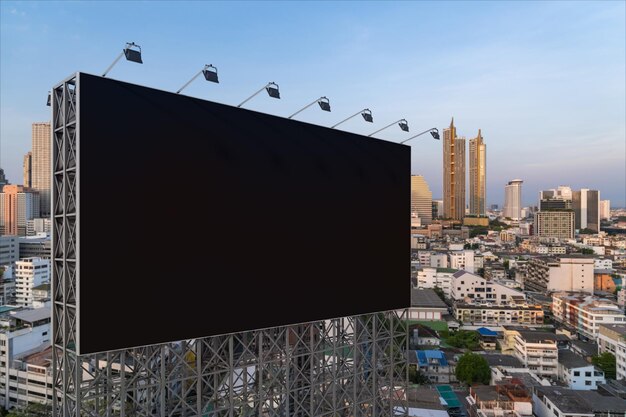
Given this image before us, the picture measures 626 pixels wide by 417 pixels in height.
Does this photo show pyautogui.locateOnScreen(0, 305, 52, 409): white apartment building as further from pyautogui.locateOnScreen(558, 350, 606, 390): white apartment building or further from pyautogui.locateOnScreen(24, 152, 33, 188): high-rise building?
pyautogui.locateOnScreen(24, 152, 33, 188): high-rise building

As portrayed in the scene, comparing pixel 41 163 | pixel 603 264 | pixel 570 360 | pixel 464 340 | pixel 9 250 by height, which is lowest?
pixel 464 340

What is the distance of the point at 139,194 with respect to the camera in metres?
6.53

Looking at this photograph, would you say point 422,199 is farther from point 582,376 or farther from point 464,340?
point 582,376

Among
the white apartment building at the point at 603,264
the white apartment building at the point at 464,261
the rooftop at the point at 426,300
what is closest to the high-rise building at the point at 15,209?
the rooftop at the point at 426,300

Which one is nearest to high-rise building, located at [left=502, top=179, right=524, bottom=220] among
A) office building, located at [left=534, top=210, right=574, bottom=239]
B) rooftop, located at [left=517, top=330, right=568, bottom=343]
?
office building, located at [left=534, top=210, right=574, bottom=239]

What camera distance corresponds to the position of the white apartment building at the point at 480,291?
41.2 meters

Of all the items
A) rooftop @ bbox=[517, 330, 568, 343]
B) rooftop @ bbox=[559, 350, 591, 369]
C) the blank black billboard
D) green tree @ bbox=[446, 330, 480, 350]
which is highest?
the blank black billboard

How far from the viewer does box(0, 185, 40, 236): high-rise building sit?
74.5 m

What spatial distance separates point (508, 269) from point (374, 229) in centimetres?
5641

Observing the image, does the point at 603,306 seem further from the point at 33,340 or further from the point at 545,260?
the point at 33,340

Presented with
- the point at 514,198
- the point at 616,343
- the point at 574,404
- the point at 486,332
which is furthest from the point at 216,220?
the point at 514,198

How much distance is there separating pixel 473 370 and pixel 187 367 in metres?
20.7

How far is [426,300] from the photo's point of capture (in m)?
38.0

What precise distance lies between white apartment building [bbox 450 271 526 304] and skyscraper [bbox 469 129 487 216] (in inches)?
3102
